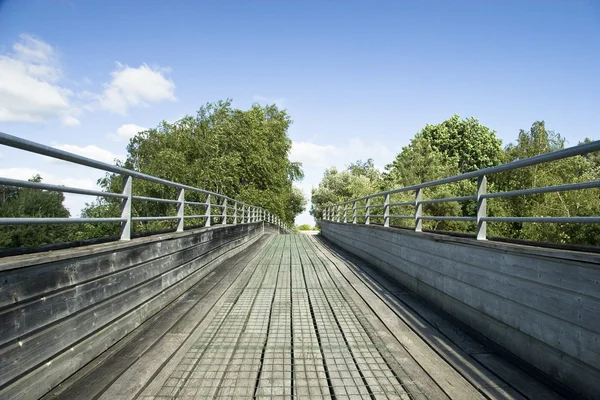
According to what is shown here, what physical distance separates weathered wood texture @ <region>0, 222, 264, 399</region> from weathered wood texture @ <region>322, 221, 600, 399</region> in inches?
144

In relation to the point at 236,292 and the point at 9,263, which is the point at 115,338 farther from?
the point at 236,292

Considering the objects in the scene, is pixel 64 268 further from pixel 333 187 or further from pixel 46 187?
pixel 333 187

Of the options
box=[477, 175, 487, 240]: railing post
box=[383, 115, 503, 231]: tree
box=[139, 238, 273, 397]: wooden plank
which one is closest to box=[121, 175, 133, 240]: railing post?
box=[139, 238, 273, 397]: wooden plank

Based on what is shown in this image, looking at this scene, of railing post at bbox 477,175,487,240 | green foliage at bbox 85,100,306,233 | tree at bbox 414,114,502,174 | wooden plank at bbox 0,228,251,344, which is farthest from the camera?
tree at bbox 414,114,502,174

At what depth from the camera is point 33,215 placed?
45.6m

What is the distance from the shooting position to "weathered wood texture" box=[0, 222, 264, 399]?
2373 millimetres

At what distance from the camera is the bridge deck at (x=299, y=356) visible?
281 centimetres

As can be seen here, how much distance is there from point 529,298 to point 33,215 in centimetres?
5425

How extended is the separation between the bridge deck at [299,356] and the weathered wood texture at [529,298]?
0.68 feet

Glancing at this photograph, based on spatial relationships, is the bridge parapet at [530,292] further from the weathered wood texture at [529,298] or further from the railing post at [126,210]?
the railing post at [126,210]

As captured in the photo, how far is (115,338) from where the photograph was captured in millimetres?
3666

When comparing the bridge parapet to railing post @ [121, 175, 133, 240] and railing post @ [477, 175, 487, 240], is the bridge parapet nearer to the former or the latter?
railing post @ [477, 175, 487, 240]

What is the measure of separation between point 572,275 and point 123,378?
3.48m

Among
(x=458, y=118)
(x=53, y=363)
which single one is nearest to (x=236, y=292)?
(x=53, y=363)
